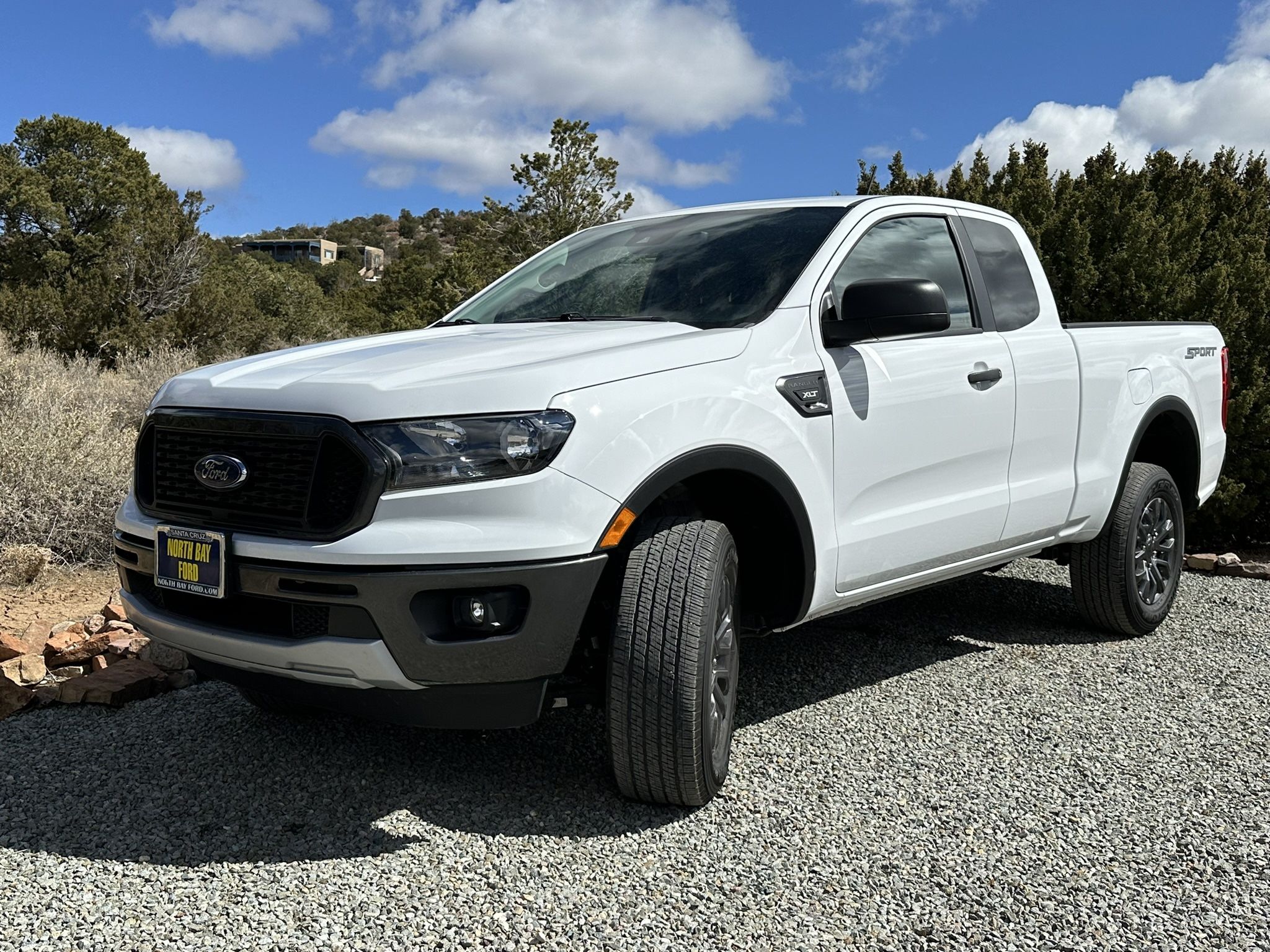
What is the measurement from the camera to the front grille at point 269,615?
2.72 meters

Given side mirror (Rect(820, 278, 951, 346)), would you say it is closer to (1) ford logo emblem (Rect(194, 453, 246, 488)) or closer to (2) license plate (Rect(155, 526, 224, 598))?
(1) ford logo emblem (Rect(194, 453, 246, 488))

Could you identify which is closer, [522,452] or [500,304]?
[522,452]

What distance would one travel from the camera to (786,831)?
3086mm

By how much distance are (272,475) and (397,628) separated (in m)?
0.54

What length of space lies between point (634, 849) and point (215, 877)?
3.52ft

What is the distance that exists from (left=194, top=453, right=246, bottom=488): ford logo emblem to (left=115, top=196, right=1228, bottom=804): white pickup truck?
10 millimetres

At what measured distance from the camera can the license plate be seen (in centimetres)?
287

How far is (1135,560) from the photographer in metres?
5.09

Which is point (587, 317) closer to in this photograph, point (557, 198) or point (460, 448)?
point (460, 448)

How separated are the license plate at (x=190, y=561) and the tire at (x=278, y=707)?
933 mm

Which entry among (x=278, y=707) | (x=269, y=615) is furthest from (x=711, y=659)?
(x=278, y=707)

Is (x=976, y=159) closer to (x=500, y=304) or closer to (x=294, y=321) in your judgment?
(x=500, y=304)

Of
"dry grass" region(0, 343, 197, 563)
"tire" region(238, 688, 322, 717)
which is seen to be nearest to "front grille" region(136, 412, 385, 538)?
"tire" region(238, 688, 322, 717)

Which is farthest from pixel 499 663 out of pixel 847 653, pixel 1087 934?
pixel 847 653
